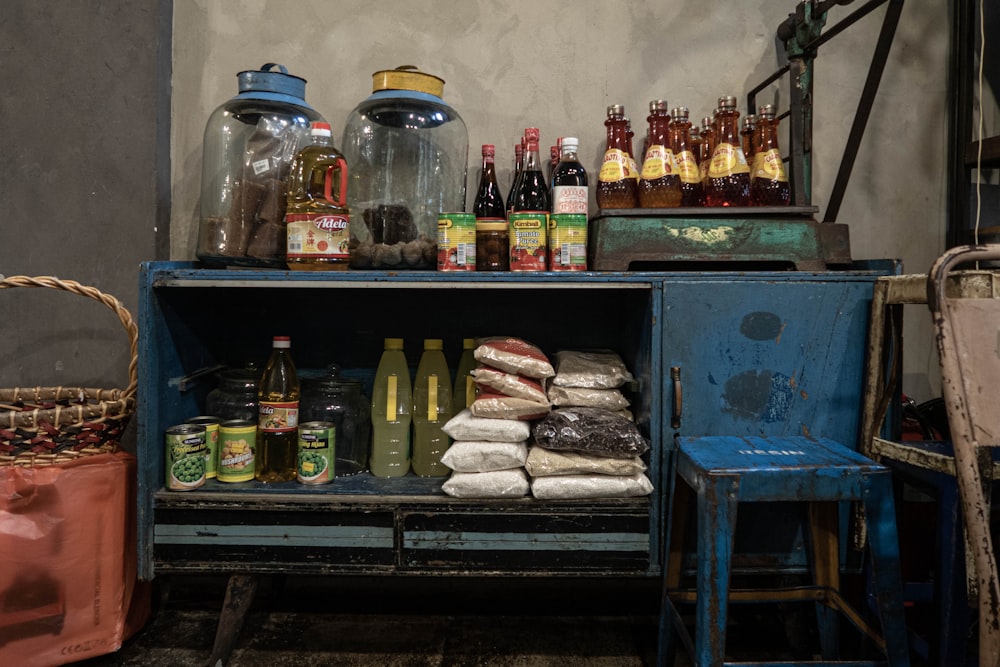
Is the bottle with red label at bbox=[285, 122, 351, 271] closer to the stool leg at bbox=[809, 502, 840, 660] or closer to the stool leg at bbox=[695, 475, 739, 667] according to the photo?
the stool leg at bbox=[695, 475, 739, 667]

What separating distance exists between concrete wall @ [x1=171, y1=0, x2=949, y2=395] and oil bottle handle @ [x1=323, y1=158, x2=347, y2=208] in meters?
0.46

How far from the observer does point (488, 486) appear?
1.62m

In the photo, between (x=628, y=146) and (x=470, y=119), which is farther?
A: (x=470, y=119)

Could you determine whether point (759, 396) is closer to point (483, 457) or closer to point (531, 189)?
point (483, 457)

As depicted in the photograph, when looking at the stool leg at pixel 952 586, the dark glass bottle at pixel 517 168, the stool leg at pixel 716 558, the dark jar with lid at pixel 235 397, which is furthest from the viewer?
the dark glass bottle at pixel 517 168

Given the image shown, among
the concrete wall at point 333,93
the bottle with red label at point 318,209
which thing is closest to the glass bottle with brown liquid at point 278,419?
the bottle with red label at point 318,209

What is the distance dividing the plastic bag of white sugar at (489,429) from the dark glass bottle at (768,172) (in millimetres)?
987

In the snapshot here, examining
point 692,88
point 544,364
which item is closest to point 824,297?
point 544,364

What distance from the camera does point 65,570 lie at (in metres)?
1.66

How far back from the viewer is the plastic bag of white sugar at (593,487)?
1611mm

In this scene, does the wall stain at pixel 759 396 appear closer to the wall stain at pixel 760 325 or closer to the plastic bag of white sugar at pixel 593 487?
the wall stain at pixel 760 325

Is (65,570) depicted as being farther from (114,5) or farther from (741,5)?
(741,5)

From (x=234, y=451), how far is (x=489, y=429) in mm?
728

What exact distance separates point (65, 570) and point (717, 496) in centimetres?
171
